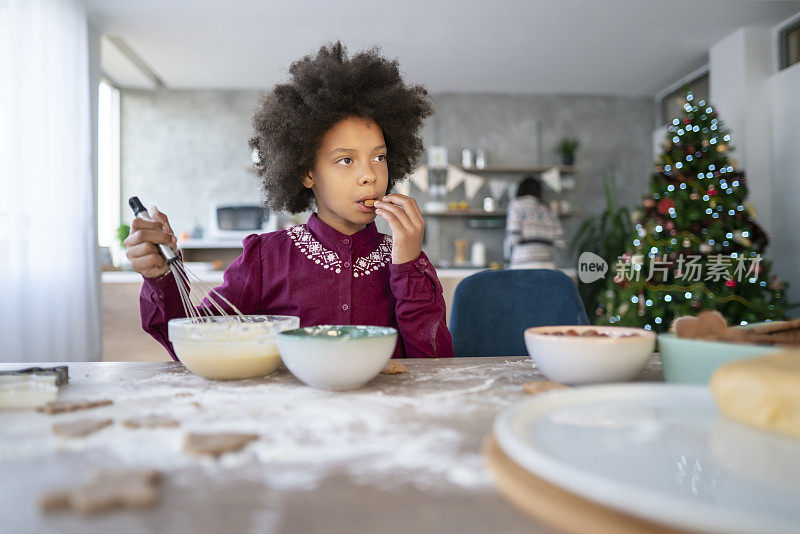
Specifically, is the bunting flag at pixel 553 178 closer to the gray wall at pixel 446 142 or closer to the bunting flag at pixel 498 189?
the gray wall at pixel 446 142

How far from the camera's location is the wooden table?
34cm

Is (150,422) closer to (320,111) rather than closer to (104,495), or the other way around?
(104,495)

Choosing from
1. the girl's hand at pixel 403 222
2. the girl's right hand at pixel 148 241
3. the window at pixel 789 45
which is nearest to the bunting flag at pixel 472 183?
the window at pixel 789 45

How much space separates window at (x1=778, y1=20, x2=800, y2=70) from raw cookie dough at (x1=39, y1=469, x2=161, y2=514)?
5.39 m

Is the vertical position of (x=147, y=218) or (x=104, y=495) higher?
(x=147, y=218)

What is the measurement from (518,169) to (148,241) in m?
5.45

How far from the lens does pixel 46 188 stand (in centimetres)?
344

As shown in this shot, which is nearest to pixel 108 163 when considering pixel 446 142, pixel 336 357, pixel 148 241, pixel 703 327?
pixel 446 142

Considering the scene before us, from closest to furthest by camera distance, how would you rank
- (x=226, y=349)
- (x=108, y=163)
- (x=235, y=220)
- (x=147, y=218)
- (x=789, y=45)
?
1. (x=226, y=349)
2. (x=147, y=218)
3. (x=789, y=45)
4. (x=235, y=220)
5. (x=108, y=163)

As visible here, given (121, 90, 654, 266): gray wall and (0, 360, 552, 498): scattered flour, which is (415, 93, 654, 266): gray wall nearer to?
(121, 90, 654, 266): gray wall

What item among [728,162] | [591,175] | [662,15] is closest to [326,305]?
[728,162]

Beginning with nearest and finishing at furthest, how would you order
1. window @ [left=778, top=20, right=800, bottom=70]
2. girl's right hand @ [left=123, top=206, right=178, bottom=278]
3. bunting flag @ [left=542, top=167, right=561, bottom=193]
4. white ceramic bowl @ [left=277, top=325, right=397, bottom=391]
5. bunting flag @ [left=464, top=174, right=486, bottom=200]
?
white ceramic bowl @ [left=277, top=325, right=397, bottom=391]
girl's right hand @ [left=123, top=206, right=178, bottom=278]
window @ [left=778, top=20, right=800, bottom=70]
bunting flag @ [left=542, top=167, right=561, bottom=193]
bunting flag @ [left=464, top=174, right=486, bottom=200]

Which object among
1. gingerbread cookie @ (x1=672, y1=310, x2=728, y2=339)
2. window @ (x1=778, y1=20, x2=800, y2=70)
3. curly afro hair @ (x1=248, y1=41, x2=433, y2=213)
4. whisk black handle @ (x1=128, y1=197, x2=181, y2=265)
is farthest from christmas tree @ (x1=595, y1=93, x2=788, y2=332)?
whisk black handle @ (x1=128, y1=197, x2=181, y2=265)

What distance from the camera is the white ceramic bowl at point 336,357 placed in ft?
2.13
